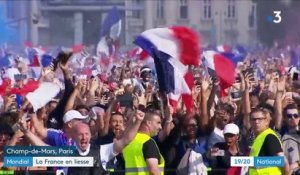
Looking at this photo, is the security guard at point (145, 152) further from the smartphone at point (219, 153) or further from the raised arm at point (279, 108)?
the raised arm at point (279, 108)

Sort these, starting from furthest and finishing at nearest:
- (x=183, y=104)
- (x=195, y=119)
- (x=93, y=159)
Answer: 1. (x=183, y=104)
2. (x=195, y=119)
3. (x=93, y=159)

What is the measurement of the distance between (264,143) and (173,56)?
8.03 feet

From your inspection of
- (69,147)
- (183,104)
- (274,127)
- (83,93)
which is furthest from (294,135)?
(83,93)

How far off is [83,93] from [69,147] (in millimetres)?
5509

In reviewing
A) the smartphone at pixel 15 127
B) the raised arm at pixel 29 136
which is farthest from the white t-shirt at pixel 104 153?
the smartphone at pixel 15 127

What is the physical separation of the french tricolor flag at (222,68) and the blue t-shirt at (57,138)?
3318 mm

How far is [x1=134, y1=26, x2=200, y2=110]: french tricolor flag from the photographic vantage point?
14.3 meters

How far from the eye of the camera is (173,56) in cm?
1446

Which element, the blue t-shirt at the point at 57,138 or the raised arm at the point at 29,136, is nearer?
the raised arm at the point at 29,136

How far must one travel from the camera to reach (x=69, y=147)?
11539 millimetres

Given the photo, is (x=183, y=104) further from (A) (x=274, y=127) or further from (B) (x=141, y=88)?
(B) (x=141, y=88)

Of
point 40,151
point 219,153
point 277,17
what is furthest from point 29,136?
point 277,17

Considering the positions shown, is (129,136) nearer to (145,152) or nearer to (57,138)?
(145,152)

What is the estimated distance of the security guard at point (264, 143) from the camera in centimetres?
1224
